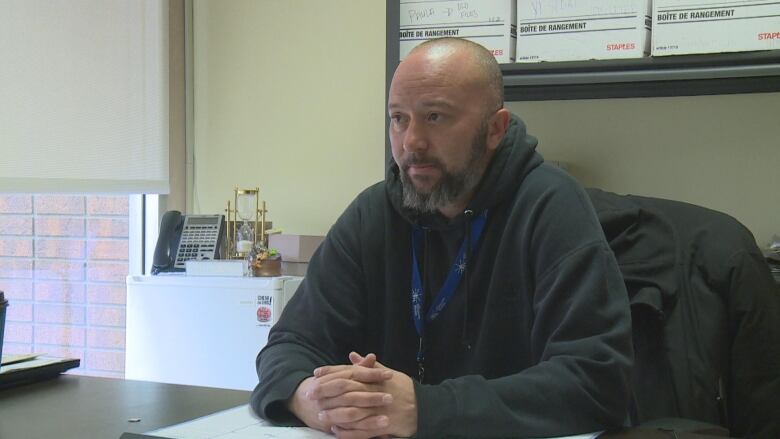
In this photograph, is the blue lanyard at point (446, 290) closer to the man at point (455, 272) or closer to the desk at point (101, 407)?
the man at point (455, 272)

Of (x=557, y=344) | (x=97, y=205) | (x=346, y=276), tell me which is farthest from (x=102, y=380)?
(x=97, y=205)

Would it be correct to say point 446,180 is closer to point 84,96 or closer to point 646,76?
point 646,76

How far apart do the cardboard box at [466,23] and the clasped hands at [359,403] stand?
4.39 feet

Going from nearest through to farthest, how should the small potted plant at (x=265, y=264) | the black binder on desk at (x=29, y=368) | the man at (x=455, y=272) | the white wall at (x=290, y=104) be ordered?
1. the man at (x=455, y=272)
2. the black binder on desk at (x=29, y=368)
3. the small potted plant at (x=265, y=264)
4. the white wall at (x=290, y=104)

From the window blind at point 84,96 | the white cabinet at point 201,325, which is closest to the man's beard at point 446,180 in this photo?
the white cabinet at point 201,325

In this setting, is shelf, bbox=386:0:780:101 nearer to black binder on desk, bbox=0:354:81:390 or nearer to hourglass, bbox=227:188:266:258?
hourglass, bbox=227:188:266:258

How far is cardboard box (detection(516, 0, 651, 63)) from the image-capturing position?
2141 millimetres

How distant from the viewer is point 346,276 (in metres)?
1.53

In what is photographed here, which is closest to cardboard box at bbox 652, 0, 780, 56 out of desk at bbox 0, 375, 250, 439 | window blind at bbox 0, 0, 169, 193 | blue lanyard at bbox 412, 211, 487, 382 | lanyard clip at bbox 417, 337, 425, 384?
blue lanyard at bbox 412, 211, 487, 382

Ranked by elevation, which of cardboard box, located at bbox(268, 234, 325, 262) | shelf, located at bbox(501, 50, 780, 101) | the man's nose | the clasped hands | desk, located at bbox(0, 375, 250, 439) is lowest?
desk, located at bbox(0, 375, 250, 439)

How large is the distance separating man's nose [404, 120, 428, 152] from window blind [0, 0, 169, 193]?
169 cm

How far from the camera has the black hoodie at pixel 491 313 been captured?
1.13 m

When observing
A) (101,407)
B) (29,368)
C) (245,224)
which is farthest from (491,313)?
(245,224)

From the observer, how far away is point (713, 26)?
2078 millimetres
